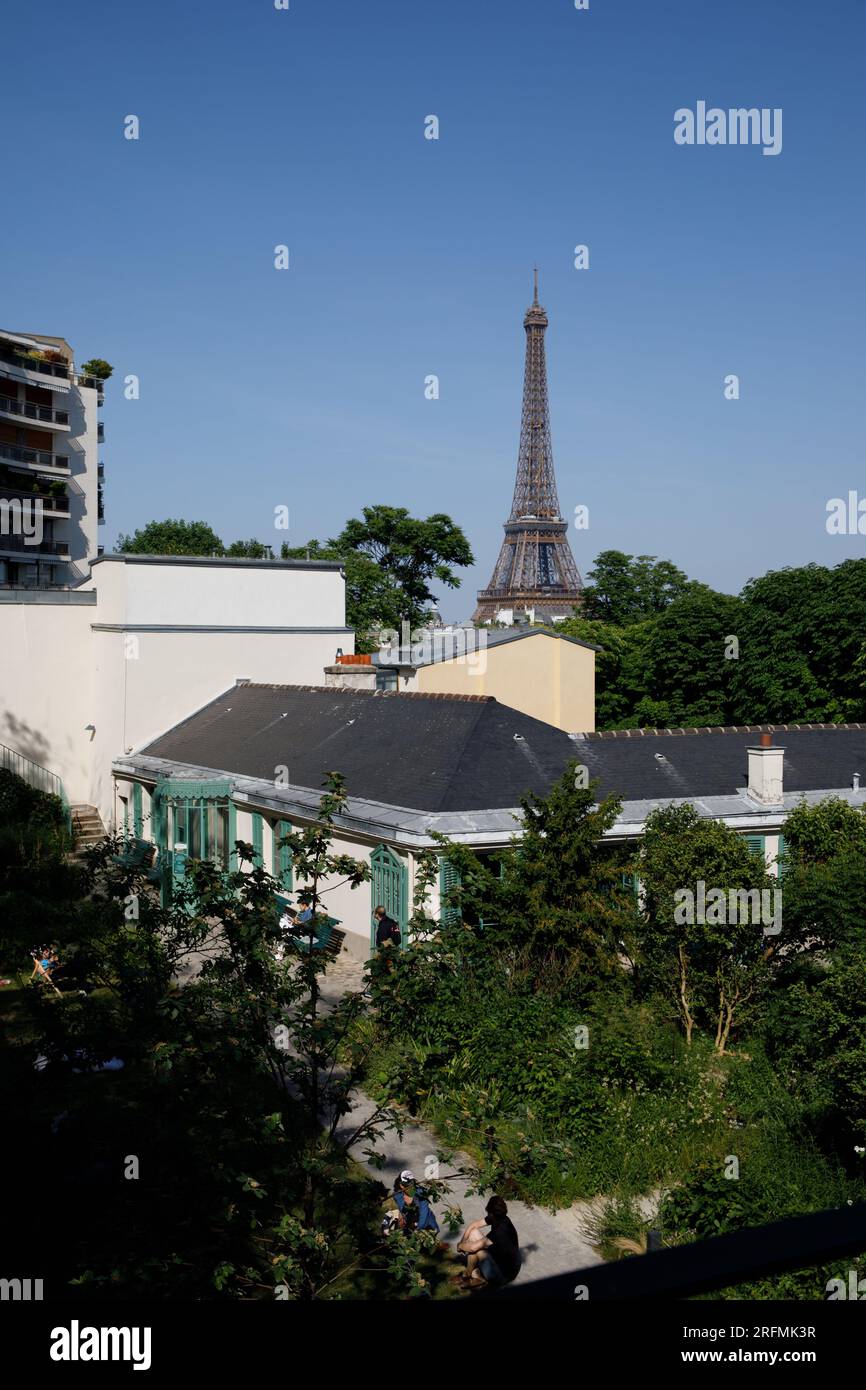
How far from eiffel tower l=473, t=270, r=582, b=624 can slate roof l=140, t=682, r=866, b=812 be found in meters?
81.0

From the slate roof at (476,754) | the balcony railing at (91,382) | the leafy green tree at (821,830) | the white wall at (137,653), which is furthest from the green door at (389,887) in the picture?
the balcony railing at (91,382)

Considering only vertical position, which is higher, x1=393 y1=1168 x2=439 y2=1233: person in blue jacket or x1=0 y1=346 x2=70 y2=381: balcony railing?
x1=0 y1=346 x2=70 y2=381: balcony railing

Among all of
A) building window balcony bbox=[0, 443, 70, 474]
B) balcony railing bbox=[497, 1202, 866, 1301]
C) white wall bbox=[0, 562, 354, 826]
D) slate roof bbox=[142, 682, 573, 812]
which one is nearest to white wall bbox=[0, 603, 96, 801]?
white wall bbox=[0, 562, 354, 826]

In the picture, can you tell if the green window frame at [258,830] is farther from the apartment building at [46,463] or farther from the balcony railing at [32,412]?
the balcony railing at [32,412]

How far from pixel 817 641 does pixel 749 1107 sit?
3321 centimetres

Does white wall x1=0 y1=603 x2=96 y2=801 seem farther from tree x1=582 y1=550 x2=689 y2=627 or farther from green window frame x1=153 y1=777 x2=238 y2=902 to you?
tree x1=582 y1=550 x2=689 y2=627

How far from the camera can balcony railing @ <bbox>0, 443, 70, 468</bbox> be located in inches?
2530

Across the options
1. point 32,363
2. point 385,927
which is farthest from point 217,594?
point 32,363

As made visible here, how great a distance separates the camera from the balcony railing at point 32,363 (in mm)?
64037

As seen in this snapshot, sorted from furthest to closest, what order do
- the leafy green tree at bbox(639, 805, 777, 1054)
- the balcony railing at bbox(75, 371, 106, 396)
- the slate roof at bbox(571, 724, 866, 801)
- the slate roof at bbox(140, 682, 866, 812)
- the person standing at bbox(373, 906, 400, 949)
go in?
1. the balcony railing at bbox(75, 371, 106, 396)
2. the slate roof at bbox(571, 724, 866, 801)
3. the slate roof at bbox(140, 682, 866, 812)
4. the person standing at bbox(373, 906, 400, 949)
5. the leafy green tree at bbox(639, 805, 777, 1054)

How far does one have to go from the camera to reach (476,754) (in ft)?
73.1

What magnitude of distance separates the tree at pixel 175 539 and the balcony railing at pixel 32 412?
84.4 ft
